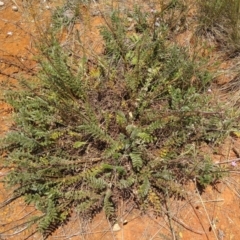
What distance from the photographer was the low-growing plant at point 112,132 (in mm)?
2342

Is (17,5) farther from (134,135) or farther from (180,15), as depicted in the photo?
(134,135)

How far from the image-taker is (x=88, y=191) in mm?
2334

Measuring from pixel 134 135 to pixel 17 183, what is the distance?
793 millimetres

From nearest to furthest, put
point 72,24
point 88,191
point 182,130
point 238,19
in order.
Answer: point 88,191 → point 182,130 → point 238,19 → point 72,24

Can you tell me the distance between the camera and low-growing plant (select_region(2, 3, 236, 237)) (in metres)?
2.34

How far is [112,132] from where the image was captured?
257cm

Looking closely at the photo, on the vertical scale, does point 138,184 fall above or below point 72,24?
below

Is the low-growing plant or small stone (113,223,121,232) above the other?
the low-growing plant

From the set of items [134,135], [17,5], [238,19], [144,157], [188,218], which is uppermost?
[17,5]

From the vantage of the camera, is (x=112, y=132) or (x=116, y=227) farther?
(x=112, y=132)

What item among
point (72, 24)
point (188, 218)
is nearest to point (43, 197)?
point (188, 218)

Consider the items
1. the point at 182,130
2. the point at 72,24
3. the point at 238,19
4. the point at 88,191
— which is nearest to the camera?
the point at 88,191

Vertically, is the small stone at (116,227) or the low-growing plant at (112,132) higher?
the low-growing plant at (112,132)

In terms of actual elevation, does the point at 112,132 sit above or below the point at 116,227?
above
